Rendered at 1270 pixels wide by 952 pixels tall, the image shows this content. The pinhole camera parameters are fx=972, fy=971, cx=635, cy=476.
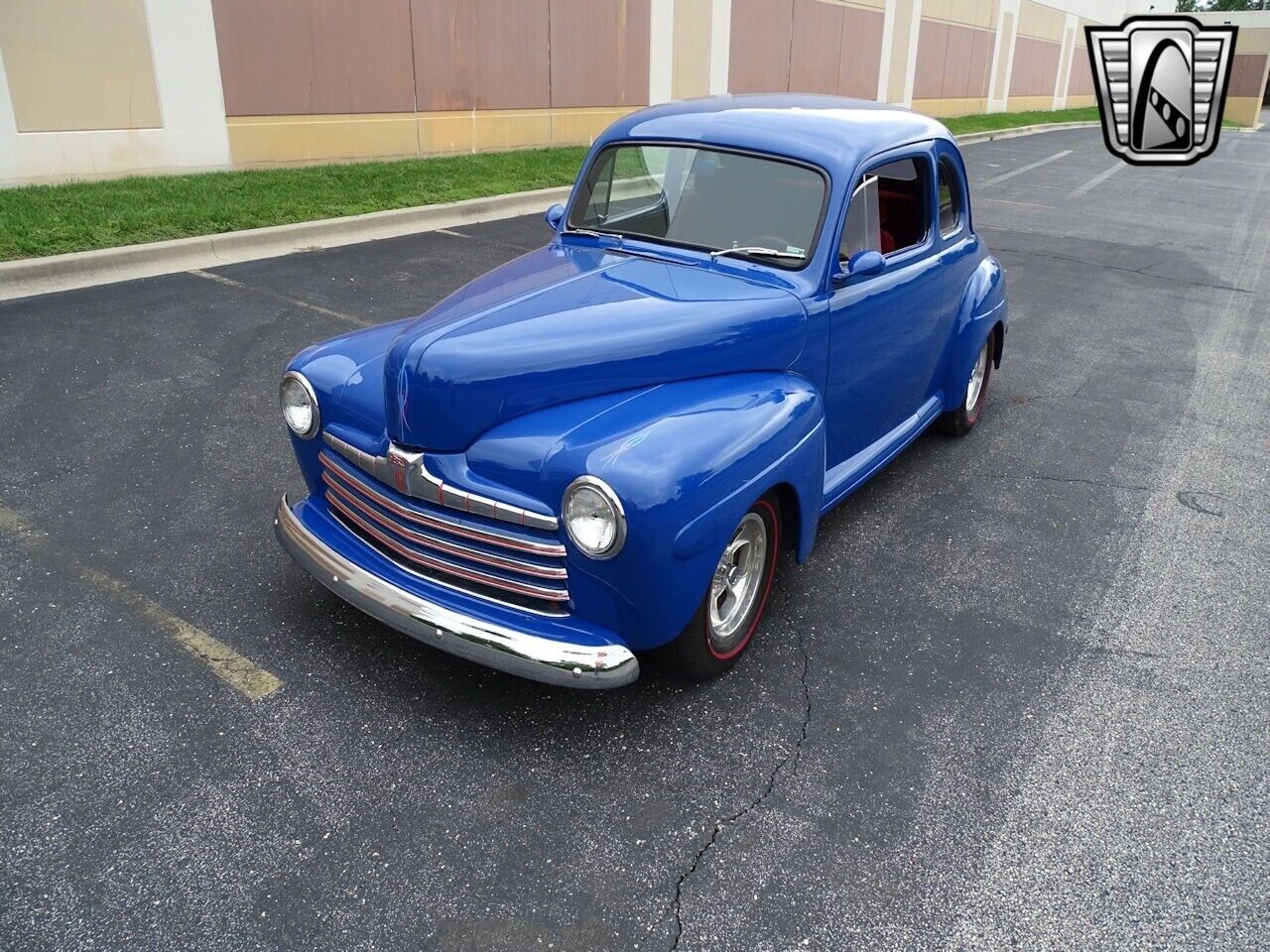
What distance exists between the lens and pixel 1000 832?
2.84 m

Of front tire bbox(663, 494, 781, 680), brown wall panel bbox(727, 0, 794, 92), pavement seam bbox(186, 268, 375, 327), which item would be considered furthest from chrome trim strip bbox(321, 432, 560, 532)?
brown wall panel bbox(727, 0, 794, 92)

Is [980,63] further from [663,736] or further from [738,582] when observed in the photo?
[663,736]

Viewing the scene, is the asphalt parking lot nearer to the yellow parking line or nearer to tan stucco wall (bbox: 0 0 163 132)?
the yellow parking line

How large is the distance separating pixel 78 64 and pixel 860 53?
19.8 meters

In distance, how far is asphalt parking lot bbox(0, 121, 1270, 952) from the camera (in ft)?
8.34

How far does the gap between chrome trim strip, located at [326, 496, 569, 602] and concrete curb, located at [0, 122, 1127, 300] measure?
18.5ft

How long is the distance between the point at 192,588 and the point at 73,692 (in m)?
0.70

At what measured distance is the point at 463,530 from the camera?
3.07 m

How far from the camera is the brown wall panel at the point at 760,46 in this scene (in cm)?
1948

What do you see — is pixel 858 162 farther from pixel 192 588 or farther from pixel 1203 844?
pixel 192 588

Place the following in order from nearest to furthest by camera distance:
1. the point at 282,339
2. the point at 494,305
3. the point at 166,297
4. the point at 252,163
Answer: the point at 494,305 → the point at 282,339 → the point at 166,297 → the point at 252,163

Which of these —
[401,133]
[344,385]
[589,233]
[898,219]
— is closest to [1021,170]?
[401,133]

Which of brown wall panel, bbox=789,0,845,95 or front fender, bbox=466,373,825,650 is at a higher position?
brown wall panel, bbox=789,0,845,95

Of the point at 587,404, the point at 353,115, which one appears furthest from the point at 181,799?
the point at 353,115
